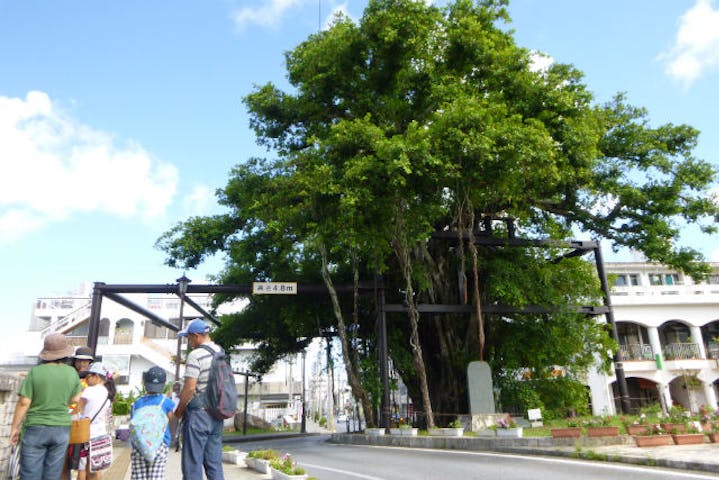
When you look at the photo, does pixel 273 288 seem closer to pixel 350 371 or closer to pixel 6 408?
pixel 350 371

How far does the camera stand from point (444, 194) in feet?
58.6

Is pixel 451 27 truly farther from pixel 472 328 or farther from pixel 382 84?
pixel 472 328

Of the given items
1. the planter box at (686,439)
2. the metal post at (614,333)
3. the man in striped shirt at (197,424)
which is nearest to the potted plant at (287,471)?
the man in striped shirt at (197,424)

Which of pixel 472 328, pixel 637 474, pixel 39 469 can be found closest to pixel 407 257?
pixel 472 328

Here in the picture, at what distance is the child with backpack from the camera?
4.74 meters

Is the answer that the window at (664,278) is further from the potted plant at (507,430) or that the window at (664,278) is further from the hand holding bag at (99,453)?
the hand holding bag at (99,453)

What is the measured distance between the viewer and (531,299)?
748 inches

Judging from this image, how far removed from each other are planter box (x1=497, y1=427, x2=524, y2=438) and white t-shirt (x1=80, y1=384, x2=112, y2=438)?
29.0 ft

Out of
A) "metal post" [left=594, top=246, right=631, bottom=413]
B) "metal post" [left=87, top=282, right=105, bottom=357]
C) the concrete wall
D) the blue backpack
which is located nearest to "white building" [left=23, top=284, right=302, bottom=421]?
"metal post" [left=87, top=282, right=105, bottom=357]

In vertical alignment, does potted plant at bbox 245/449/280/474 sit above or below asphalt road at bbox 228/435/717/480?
above

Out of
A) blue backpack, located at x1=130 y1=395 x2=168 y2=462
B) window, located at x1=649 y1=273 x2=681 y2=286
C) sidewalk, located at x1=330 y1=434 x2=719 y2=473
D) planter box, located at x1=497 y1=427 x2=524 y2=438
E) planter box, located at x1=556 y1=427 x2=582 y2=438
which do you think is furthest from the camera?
window, located at x1=649 y1=273 x2=681 y2=286

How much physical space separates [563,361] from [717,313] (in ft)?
64.3

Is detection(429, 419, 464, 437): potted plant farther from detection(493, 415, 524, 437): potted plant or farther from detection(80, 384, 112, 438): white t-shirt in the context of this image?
detection(80, 384, 112, 438): white t-shirt

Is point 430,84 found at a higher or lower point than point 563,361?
higher
